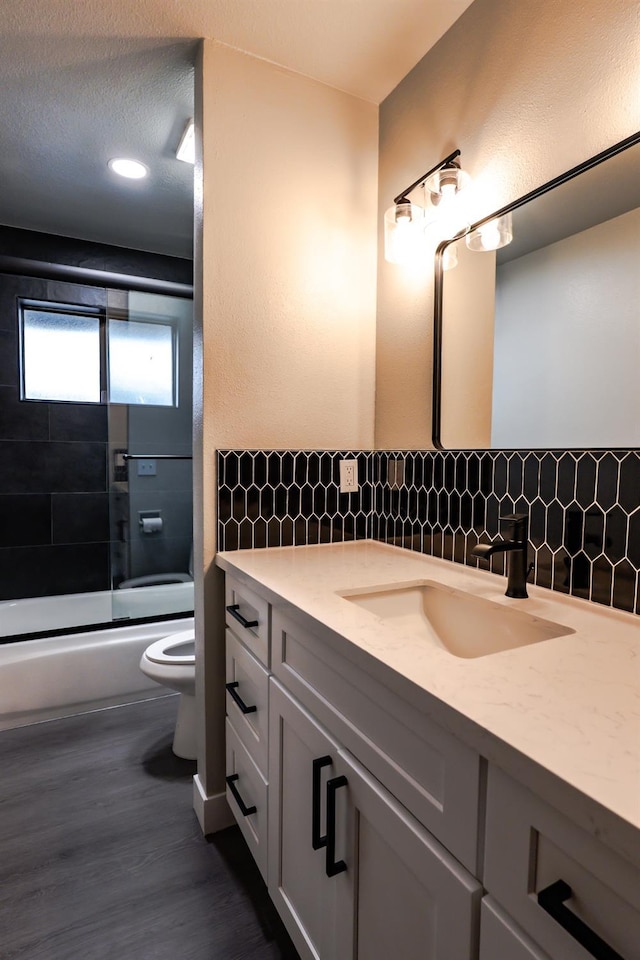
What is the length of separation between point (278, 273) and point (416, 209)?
48 centimetres

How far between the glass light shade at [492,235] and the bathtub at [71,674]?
7.30 ft

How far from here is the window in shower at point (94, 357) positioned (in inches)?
111

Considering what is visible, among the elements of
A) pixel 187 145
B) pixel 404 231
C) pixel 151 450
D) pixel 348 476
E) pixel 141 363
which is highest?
pixel 187 145

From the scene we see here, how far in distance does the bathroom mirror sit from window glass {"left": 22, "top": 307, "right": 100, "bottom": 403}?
7.98 feet

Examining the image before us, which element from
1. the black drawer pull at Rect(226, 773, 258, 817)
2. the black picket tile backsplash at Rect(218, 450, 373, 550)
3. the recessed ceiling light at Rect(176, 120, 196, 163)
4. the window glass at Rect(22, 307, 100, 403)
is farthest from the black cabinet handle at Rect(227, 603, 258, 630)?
the window glass at Rect(22, 307, 100, 403)

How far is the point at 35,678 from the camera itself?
2.18m

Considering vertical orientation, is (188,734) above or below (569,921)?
below

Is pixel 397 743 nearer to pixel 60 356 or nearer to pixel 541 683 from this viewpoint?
pixel 541 683

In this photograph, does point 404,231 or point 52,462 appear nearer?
point 404,231

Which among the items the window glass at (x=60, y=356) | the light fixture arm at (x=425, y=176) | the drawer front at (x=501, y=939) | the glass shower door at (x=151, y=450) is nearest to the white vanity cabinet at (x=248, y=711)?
the drawer front at (x=501, y=939)

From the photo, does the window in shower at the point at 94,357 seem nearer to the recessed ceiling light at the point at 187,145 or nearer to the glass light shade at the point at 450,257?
the recessed ceiling light at the point at 187,145

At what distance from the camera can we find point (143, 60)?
1577 mm

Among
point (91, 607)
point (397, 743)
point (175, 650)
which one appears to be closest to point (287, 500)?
point (175, 650)

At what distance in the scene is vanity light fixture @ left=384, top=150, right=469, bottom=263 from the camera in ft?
4.50
